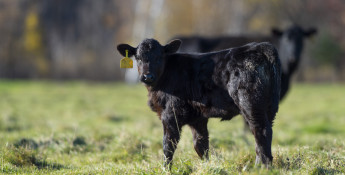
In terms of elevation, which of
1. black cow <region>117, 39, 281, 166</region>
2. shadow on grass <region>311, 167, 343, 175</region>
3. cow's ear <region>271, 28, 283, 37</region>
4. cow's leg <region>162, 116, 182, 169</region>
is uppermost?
cow's ear <region>271, 28, 283, 37</region>

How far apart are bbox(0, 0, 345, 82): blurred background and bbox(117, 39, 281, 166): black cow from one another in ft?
93.4

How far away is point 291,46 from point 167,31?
93.4 ft

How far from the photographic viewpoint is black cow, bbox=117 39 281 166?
525 centimetres

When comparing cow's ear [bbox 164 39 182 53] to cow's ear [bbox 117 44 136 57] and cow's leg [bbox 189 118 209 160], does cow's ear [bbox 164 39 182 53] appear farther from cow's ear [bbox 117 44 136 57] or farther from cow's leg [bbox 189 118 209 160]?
cow's leg [bbox 189 118 209 160]

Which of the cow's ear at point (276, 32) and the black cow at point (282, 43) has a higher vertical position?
the cow's ear at point (276, 32)

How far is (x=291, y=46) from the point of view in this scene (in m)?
11.0

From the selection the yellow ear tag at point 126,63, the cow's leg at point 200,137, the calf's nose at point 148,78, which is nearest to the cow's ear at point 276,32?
the cow's leg at point 200,137

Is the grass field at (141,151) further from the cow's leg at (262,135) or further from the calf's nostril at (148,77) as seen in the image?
the calf's nostril at (148,77)

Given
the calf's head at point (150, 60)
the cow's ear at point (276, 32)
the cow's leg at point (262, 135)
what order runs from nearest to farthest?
the cow's leg at point (262, 135)
the calf's head at point (150, 60)
the cow's ear at point (276, 32)

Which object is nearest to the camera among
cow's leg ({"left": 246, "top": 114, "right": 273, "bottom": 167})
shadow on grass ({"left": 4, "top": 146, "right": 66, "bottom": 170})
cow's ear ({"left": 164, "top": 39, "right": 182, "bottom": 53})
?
cow's leg ({"left": 246, "top": 114, "right": 273, "bottom": 167})

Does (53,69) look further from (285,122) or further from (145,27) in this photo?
(285,122)

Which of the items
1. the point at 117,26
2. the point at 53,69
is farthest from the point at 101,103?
the point at 117,26

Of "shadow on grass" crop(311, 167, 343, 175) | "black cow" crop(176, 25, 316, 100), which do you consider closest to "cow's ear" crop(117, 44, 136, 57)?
"shadow on grass" crop(311, 167, 343, 175)

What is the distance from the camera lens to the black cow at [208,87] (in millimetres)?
5254
